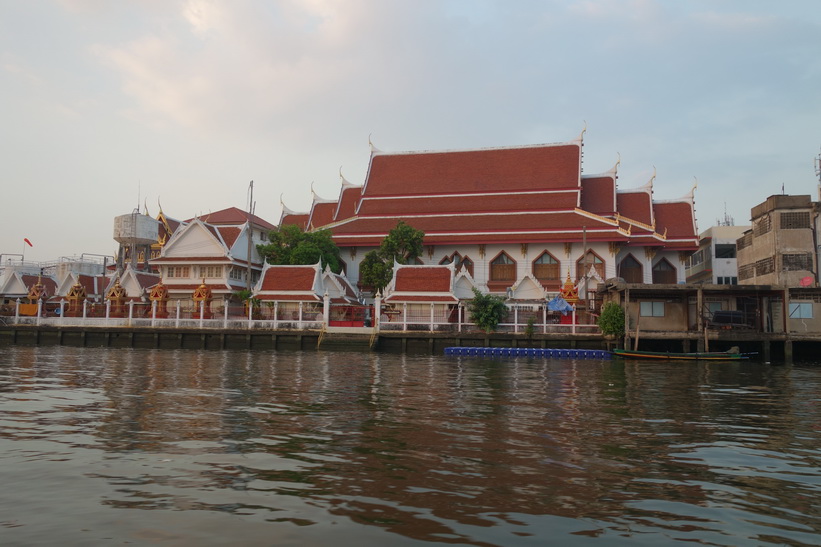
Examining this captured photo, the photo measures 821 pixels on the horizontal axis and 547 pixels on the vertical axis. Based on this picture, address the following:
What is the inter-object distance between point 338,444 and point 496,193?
122 ft

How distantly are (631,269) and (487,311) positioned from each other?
1349 centimetres

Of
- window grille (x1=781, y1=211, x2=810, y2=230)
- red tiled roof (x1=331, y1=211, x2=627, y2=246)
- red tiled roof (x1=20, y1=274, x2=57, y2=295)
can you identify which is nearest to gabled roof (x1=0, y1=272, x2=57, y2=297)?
red tiled roof (x1=20, y1=274, x2=57, y2=295)

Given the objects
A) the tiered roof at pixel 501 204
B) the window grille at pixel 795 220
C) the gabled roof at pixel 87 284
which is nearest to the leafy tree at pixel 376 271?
the tiered roof at pixel 501 204

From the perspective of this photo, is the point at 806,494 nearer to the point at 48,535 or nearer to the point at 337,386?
the point at 48,535

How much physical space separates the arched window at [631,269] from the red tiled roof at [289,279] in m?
19.4

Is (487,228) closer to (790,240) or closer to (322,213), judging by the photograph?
(322,213)

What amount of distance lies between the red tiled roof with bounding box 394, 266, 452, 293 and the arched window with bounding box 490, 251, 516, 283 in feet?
21.1

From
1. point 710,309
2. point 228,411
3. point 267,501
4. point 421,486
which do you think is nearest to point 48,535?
point 267,501

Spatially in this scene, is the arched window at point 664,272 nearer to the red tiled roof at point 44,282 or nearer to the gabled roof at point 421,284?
the gabled roof at point 421,284

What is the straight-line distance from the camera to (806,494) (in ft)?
20.7

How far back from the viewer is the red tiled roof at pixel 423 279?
34656mm

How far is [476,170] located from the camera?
46281 mm

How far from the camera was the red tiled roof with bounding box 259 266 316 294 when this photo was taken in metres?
36.8

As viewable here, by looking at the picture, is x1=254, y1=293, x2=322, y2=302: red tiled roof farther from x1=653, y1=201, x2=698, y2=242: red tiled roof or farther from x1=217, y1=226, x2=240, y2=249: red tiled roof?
x1=653, y1=201, x2=698, y2=242: red tiled roof
